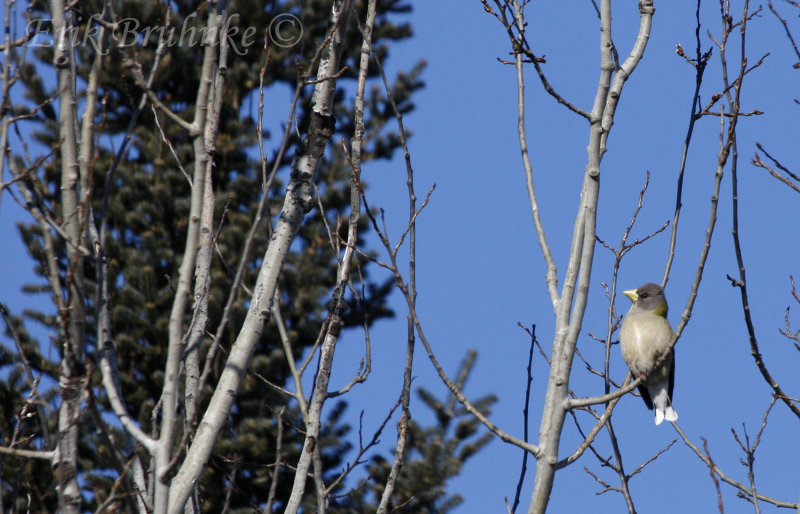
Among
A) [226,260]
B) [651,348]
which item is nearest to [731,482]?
[651,348]

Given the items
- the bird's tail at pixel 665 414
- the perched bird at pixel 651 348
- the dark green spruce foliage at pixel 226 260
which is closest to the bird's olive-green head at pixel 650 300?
the perched bird at pixel 651 348

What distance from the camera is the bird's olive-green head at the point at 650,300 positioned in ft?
17.6

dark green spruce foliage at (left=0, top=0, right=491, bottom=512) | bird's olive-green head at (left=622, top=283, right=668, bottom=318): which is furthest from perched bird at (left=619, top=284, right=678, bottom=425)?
dark green spruce foliage at (left=0, top=0, right=491, bottom=512)

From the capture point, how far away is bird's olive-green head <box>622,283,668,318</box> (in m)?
5.35

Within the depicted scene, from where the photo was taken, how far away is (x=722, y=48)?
12.0 ft

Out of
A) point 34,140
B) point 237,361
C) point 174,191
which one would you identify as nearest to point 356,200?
point 237,361

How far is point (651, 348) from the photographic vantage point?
4957 mm

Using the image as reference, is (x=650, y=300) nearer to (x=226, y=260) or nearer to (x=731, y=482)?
(x=731, y=482)

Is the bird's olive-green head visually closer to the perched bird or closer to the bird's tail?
the perched bird

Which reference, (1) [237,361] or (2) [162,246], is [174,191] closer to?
(2) [162,246]

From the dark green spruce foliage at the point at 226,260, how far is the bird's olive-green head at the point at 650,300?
Answer: 2718 millimetres

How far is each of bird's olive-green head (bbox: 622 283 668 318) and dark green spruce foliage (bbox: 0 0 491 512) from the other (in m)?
2.72

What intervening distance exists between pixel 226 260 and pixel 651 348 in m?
4.32

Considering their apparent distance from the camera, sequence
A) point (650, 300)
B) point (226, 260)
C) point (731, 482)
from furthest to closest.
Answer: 1. point (226, 260)
2. point (650, 300)
3. point (731, 482)
